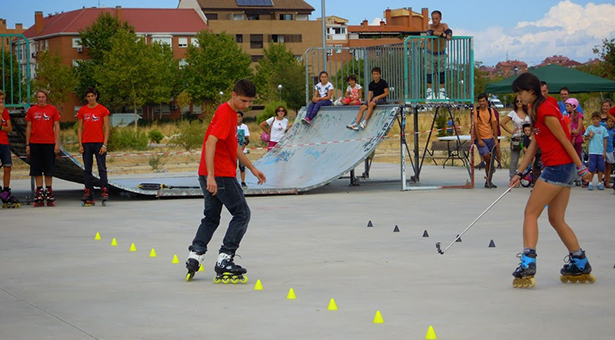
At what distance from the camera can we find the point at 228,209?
319 inches

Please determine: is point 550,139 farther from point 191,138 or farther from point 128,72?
point 128,72

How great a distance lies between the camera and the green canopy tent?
2838 centimetres

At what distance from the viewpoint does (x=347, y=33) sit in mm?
158750

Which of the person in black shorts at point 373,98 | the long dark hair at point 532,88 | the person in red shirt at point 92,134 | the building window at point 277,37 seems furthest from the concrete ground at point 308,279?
the building window at point 277,37

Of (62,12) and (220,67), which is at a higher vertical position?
(62,12)

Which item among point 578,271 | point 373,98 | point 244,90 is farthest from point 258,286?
point 373,98

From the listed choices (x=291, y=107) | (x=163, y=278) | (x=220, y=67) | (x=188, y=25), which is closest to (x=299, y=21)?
(x=188, y=25)

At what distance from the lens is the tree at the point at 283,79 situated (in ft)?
269

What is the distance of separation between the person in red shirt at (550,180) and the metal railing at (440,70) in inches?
424

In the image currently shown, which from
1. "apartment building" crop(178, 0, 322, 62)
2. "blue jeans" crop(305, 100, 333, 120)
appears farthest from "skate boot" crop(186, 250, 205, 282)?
"apartment building" crop(178, 0, 322, 62)

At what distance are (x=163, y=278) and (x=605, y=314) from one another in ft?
13.5

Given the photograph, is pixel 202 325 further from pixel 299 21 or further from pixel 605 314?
pixel 299 21

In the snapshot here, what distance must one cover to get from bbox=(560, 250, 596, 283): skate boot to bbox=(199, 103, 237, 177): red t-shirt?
126 inches

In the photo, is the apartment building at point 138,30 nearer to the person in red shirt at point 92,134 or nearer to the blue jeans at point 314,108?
the blue jeans at point 314,108
